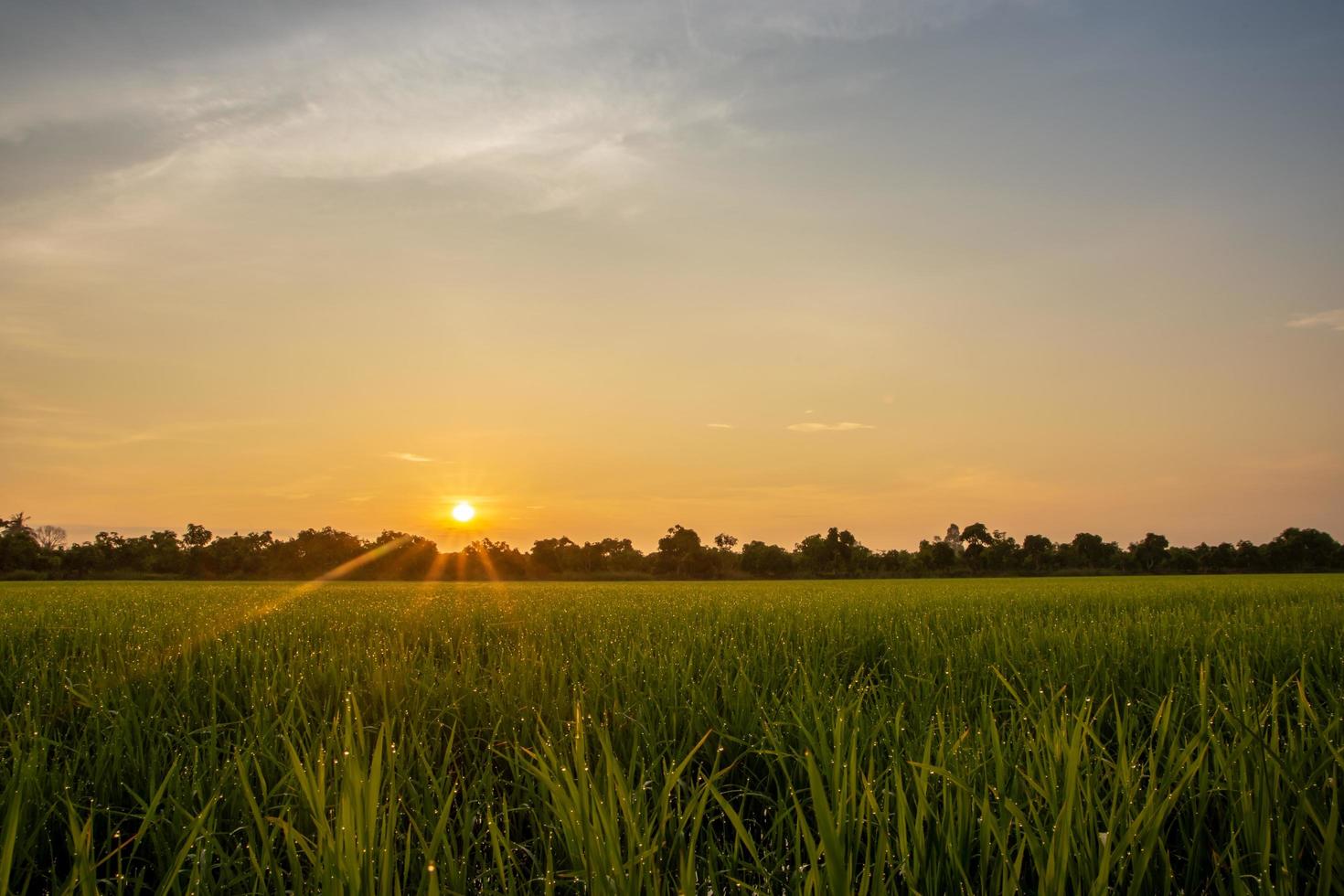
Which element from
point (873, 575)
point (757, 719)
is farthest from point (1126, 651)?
point (873, 575)

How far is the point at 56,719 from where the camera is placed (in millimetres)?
3365

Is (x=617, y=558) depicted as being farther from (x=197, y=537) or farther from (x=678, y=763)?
(x=678, y=763)

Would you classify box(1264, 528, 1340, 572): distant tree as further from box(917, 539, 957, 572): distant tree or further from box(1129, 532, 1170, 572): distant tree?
box(917, 539, 957, 572): distant tree

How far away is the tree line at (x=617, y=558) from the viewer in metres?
59.8

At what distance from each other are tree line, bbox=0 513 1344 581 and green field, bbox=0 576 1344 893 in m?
57.1

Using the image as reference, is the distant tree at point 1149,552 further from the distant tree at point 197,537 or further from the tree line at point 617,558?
the distant tree at point 197,537

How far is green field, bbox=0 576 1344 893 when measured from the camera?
59.2 inches

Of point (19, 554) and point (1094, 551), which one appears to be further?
point (1094, 551)

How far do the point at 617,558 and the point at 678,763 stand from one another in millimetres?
67808

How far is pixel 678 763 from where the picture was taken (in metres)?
2.22

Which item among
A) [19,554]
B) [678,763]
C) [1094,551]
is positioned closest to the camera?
[678,763]

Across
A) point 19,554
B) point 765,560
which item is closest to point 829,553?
point 765,560

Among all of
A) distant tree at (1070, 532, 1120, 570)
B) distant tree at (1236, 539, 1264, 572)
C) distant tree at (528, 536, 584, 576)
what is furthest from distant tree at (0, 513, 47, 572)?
distant tree at (1236, 539, 1264, 572)

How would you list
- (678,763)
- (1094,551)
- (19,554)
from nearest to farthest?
(678,763) < (19,554) < (1094,551)
